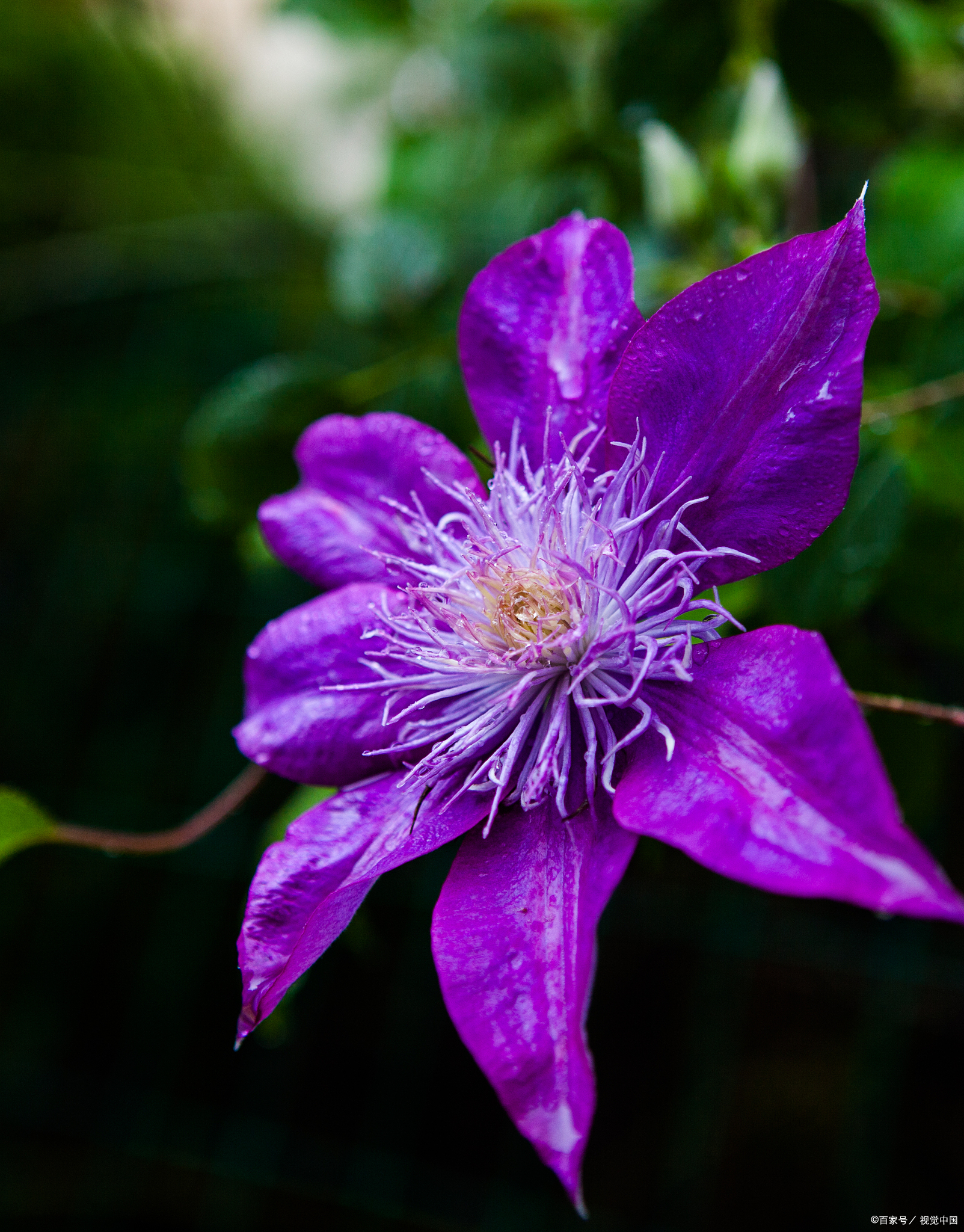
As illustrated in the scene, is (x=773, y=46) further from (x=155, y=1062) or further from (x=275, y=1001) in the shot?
(x=155, y=1062)

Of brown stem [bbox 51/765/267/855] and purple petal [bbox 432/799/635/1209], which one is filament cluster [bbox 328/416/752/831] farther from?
brown stem [bbox 51/765/267/855]

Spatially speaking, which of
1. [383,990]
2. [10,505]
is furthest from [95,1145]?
[10,505]

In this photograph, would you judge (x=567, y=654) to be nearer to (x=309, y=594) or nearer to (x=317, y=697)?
(x=317, y=697)

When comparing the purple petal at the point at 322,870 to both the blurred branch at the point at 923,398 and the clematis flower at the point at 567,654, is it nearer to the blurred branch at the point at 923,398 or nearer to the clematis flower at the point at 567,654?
the clematis flower at the point at 567,654

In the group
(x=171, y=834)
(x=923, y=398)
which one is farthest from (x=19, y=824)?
(x=923, y=398)

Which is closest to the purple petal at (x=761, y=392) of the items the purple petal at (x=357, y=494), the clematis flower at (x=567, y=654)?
the clematis flower at (x=567, y=654)
